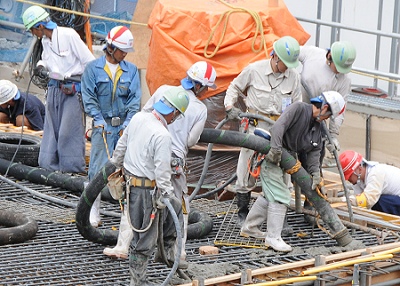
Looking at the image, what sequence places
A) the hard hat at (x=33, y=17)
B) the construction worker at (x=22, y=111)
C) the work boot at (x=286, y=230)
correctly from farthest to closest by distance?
the construction worker at (x=22, y=111) < the hard hat at (x=33, y=17) < the work boot at (x=286, y=230)

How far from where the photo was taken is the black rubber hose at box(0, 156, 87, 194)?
11531 millimetres

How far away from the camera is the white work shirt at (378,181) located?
10953mm

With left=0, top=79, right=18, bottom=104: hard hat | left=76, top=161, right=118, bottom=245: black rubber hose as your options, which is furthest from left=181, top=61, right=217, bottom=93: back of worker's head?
left=0, top=79, right=18, bottom=104: hard hat

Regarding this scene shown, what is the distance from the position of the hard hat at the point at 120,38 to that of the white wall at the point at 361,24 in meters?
5.72

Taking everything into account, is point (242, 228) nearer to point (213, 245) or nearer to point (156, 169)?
point (213, 245)

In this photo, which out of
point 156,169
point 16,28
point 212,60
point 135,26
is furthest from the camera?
point 16,28

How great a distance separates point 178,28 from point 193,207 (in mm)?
2068

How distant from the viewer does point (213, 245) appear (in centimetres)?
1007

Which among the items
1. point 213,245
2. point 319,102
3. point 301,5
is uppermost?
point 301,5

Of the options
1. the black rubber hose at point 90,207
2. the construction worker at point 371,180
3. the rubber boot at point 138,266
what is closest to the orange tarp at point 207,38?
the construction worker at point 371,180

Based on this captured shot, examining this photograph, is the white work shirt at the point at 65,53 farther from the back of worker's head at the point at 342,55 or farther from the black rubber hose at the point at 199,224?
the back of worker's head at the point at 342,55

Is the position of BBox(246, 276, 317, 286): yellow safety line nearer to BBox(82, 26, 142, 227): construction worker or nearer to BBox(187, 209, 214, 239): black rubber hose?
BBox(187, 209, 214, 239): black rubber hose

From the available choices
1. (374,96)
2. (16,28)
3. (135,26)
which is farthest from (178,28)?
(16,28)

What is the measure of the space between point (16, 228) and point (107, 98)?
1539 millimetres
